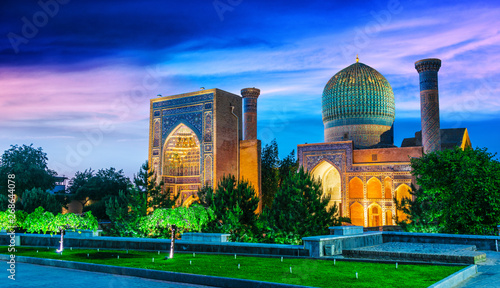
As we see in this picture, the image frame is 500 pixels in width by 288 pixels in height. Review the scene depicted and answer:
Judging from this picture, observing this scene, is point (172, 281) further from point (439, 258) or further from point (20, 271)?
point (439, 258)

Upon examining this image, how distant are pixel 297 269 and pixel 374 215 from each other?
51.2 ft

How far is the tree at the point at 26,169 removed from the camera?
76.5 ft

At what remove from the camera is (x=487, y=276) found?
5.27 metres

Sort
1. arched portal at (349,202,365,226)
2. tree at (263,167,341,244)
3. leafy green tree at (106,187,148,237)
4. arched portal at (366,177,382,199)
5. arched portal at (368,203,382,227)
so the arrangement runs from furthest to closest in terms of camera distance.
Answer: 1. arched portal at (366,177,382,199)
2. arched portal at (349,202,365,226)
3. arched portal at (368,203,382,227)
4. leafy green tree at (106,187,148,237)
5. tree at (263,167,341,244)

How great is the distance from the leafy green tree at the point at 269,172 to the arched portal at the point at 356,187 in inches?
147

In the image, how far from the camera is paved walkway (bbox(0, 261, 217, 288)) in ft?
16.9

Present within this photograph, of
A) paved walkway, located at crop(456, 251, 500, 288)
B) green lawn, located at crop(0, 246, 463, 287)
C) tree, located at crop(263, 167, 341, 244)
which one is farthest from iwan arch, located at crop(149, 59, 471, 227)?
paved walkway, located at crop(456, 251, 500, 288)

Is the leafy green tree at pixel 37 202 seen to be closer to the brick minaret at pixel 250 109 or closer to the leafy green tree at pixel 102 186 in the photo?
the leafy green tree at pixel 102 186

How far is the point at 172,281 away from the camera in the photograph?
5434 millimetres

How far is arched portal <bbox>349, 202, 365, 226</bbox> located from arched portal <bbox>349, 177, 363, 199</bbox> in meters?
0.65

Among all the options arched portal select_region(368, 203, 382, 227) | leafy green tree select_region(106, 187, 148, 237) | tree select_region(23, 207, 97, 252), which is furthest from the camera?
arched portal select_region(368, 203, 382, 227)

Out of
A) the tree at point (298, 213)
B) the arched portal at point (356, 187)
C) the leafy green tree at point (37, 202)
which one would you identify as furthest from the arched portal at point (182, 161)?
the tree at point (298, 213)

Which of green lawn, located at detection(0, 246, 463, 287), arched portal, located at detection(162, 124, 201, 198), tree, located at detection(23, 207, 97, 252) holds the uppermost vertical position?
arched portal, located at detection(162, 124, 201, 198)

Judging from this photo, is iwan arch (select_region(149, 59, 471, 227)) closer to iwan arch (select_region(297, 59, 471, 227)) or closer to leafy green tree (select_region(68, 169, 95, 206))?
Answer: iwan arch (select_region(297, 59, 471, 227))
